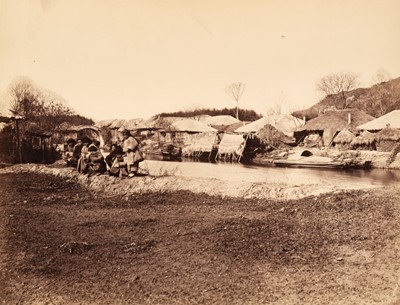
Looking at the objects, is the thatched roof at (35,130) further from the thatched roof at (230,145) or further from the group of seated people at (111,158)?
the thatched roof at (230,145)

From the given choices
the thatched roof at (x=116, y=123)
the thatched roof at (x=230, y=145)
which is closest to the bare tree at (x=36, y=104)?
the thatched roof at (x=116, y=123)

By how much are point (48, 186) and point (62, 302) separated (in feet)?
6.11

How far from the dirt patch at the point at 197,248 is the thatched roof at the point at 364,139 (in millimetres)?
3618

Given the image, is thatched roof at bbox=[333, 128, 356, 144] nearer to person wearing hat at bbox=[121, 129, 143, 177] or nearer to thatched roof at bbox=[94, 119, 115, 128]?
person wearing hat at bbox=[121, 129, 143, 177]

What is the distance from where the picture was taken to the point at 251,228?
3.18 m

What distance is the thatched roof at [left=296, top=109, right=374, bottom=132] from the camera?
770 centimetres

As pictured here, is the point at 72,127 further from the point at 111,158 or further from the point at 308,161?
the point at 308,161

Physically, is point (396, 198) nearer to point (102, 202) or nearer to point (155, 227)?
point (155, 227)

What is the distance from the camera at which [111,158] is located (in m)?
4.43

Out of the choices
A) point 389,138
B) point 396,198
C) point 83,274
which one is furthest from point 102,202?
point 389,138

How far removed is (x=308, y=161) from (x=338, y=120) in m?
3.79

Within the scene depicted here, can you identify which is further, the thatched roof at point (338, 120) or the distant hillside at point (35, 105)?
the thatched roof at point (338, 120)

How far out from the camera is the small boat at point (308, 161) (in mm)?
5742

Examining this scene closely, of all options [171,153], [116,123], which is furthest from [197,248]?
[171,153]
